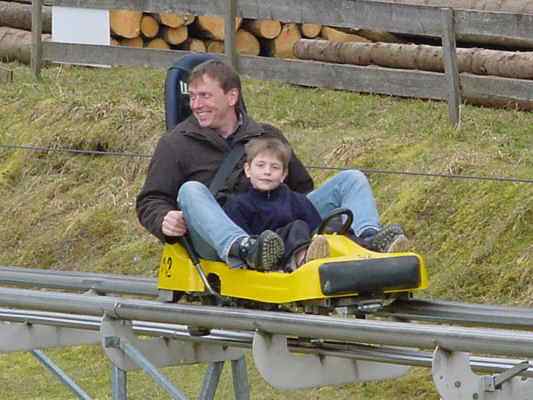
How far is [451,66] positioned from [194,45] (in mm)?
3646

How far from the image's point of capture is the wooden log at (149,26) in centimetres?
1448

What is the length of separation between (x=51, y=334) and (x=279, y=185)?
4.64 feet

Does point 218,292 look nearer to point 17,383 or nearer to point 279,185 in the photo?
point 279,185

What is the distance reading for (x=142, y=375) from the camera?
10.4 metres

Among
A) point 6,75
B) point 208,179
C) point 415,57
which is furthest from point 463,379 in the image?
point 6,75

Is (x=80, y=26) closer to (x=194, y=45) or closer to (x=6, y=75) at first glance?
(x=6, y=75)

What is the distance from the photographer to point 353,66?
1243 cm

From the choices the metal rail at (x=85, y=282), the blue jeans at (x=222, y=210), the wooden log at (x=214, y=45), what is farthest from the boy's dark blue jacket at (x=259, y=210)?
the wooden log at (x=214, y=45)

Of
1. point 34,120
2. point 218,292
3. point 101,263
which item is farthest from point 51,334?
point 34,120

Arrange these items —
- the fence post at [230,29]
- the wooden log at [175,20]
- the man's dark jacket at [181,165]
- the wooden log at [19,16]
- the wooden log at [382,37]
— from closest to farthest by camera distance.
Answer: the man's dark jacket at [181,165] → the fence post at [230,29] → the wooden log at [382,37] → the wooden log at [175,20] → the wooden log at [19,16]

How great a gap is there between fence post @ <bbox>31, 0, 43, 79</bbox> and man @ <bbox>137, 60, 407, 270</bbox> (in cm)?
749

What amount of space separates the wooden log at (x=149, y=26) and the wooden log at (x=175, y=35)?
83mm

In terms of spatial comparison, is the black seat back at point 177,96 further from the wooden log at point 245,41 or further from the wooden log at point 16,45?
the wooden log at point 16,45

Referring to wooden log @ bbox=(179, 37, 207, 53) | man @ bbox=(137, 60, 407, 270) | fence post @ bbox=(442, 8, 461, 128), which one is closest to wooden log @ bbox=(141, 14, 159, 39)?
wooden log @ bbox=(179, 37, 207, 53)
